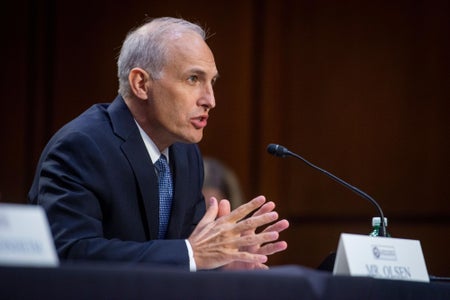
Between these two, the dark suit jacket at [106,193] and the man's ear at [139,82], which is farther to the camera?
the man's ear at [139,82]

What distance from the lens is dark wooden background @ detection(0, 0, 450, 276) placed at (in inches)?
187

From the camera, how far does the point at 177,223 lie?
276cm

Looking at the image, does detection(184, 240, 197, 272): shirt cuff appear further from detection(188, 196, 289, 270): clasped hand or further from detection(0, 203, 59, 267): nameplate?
detection(0, 203, 59, 267): nameplate

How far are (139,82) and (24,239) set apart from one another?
4.64 ft

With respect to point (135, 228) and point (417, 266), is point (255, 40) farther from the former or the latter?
point (417, 266)

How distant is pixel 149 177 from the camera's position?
2650 mm

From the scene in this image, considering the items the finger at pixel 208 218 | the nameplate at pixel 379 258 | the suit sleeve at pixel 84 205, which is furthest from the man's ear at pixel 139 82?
the nameplate at pixel 379 258

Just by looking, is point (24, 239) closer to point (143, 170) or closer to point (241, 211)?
point (241, 211)

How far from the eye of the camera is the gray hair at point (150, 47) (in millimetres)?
2807

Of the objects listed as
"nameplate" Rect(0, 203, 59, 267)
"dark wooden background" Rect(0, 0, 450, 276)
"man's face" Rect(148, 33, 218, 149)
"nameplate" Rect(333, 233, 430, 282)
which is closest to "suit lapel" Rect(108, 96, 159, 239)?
"man's face" Rect(148, 33, 218, 149)

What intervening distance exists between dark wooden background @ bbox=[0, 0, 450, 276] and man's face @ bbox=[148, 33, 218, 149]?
1973 mm

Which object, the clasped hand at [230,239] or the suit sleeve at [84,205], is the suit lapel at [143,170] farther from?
the clasped hand at [230,239]

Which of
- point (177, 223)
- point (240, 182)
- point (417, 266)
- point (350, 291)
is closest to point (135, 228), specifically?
point (177, 223)

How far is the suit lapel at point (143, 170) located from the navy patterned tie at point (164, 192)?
74mm
